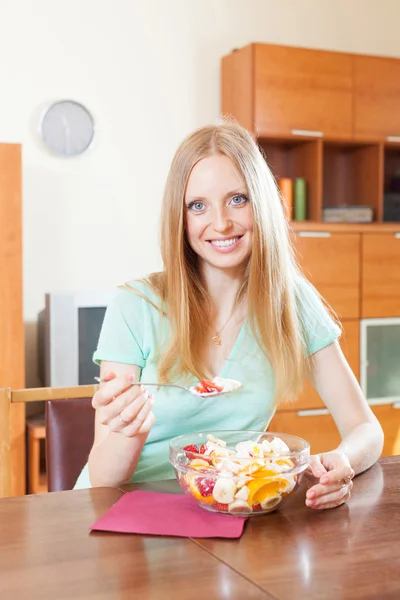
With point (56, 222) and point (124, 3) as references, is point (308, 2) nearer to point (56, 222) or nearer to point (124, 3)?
point (124, 3)

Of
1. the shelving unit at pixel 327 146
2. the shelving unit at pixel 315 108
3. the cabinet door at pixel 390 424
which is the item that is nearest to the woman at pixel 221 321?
the shelving unit at pixel 327 146

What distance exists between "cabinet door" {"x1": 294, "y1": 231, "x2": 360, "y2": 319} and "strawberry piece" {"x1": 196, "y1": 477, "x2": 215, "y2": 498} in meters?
2.67

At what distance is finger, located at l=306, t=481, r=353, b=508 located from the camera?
49.8 inches

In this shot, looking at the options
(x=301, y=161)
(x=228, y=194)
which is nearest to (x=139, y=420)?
(x=228, y=194)

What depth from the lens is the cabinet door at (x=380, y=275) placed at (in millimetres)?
4008

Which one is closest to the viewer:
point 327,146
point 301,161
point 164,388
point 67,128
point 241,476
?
point 241,476

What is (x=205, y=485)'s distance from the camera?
4.01ft

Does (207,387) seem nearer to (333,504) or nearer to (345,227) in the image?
(333,504)

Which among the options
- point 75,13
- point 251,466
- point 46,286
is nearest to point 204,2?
point 75,13

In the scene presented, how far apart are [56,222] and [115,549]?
111 inches

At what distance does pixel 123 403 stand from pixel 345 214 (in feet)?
9.66

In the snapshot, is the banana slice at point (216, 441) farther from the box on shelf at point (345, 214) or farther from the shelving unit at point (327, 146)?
the box on shelf at point (345, 214)

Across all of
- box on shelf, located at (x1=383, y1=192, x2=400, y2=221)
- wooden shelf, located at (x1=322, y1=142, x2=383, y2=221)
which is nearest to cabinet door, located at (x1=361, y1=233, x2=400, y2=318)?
box on shelf, located at (x1=383, y1=192, x2=400, y2=221)

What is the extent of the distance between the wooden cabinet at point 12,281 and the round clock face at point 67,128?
0.52 meters
